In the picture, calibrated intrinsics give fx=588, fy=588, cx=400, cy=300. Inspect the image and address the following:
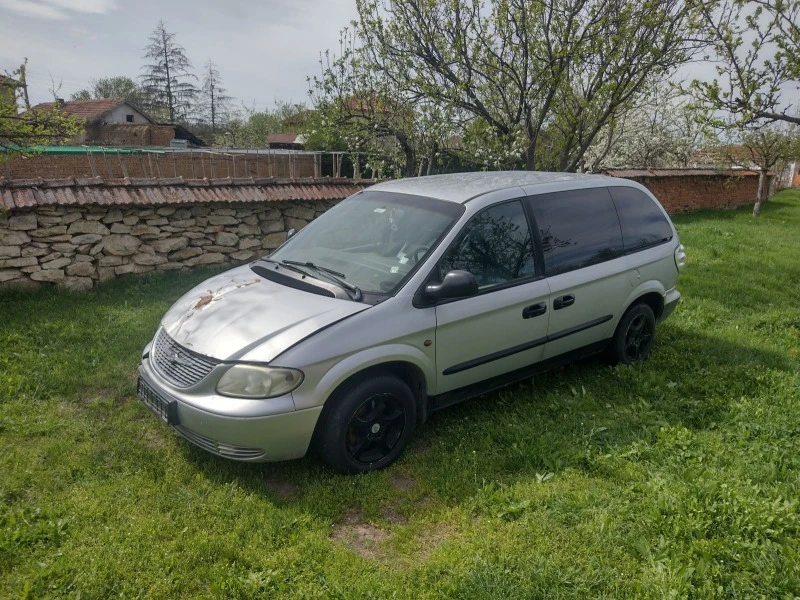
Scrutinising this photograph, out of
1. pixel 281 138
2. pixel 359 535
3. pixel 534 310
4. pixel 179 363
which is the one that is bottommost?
pixel 359 535

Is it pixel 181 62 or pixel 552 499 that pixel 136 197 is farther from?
pixel 181 62

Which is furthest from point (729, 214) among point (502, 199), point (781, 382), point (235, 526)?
point (235, 526)

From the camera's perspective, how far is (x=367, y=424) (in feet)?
11.6

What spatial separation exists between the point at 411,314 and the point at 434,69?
20.1ft

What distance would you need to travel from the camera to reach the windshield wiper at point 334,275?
3.63 metres

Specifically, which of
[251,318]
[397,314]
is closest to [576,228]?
[397,314]

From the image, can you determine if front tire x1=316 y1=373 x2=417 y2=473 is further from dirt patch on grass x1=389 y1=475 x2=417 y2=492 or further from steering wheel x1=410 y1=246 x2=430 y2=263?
steering wheel x1=410 y1=246 x2=430 y2=263

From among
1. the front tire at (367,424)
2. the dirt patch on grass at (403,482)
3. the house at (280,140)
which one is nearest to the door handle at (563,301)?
the front tire at (367,424)

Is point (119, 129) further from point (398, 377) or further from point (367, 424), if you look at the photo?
point (367, 424)

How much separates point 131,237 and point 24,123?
2.01m

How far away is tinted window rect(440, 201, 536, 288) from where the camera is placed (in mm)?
3918

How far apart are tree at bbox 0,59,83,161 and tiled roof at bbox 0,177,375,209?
806mm

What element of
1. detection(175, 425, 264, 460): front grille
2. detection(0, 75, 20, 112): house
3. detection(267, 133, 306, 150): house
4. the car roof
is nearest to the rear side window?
the car roof

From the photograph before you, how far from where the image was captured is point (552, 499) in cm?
333
